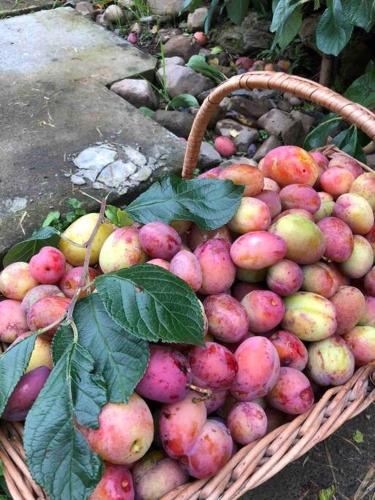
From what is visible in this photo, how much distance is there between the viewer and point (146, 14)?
10.3 ft

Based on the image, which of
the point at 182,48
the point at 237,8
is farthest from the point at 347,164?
the point at 182,48

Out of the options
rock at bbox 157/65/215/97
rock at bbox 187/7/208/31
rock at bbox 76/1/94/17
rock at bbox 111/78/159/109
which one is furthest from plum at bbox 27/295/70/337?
→ rock at bbox 76/1/94/17

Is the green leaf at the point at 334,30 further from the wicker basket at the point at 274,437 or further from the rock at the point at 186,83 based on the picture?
the rock at the point at 186,83

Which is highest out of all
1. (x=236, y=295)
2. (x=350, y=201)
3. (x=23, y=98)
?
(x=350, y=201)

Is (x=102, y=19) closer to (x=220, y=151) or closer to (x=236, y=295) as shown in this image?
(x=220, y=151)

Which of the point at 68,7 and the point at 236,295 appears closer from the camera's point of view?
the point at 236,295

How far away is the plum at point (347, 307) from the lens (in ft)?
3.77

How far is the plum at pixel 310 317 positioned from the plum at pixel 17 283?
559 mm

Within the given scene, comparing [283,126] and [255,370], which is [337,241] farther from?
[283,126]

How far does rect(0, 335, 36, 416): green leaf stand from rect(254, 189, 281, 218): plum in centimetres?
60

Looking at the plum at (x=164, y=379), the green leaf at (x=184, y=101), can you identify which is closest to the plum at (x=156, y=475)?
the plum at (x=164, y=379)

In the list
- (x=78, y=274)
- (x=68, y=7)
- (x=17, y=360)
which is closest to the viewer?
(x=17, y=360)

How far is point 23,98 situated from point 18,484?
1723 mm

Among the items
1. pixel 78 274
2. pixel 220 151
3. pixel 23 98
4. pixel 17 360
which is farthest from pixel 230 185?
pixel 23 98
